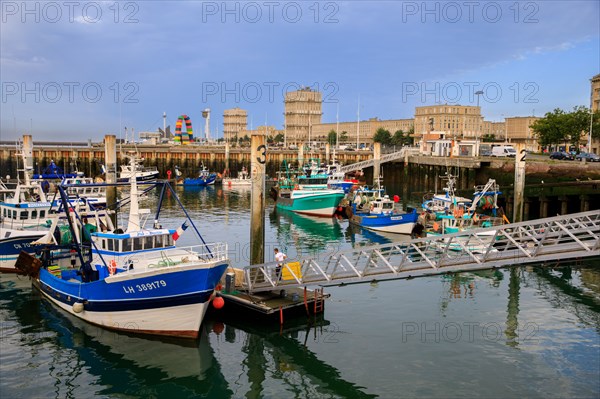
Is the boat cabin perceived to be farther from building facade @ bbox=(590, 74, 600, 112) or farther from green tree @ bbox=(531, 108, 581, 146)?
building facade @ bbox=(590, 74, 600, 112)

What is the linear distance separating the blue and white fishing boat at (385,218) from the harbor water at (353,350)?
16.9 meters

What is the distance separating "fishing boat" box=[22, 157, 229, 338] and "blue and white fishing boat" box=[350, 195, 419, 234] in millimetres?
26667

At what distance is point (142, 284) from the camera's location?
21.9 metres

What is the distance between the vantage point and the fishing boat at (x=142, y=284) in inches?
861

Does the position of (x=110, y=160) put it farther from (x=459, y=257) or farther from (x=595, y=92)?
(x=595, y=92)

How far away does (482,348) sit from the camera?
21.3 m

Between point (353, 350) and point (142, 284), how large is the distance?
336 inches

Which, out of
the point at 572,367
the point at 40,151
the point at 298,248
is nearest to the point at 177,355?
the point at 572,367

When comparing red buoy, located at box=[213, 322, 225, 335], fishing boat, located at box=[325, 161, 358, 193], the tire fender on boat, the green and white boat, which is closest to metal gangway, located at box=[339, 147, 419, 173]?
fishing boat, located at box=[325, 161, 358, 193]

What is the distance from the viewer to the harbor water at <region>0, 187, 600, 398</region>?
18375 millimetres

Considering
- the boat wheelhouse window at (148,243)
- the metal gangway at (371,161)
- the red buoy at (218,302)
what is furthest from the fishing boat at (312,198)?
the red buoy at (218,302)

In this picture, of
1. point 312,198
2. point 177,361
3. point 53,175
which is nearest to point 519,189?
point 312,198

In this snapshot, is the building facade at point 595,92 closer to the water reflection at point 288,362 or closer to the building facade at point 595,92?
the building facade at point 595,92

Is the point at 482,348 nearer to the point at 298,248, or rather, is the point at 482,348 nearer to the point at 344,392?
the point at 344,392
